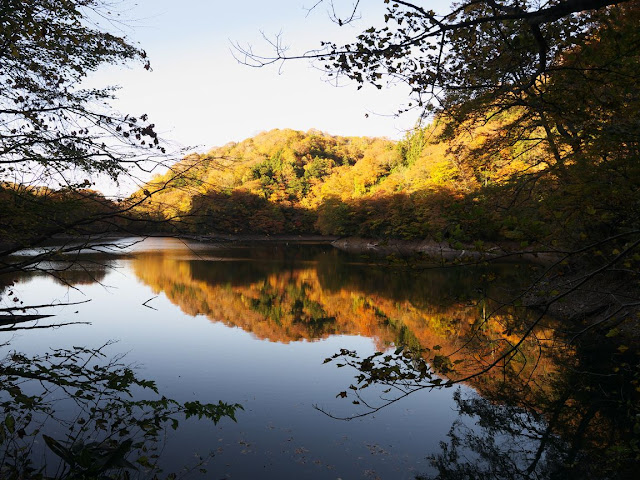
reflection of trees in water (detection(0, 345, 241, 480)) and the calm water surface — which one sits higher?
reflection of trees in water (detection(0, 345, 241, 480))

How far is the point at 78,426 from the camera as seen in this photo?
5898 millimetres

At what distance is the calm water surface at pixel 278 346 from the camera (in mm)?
5598

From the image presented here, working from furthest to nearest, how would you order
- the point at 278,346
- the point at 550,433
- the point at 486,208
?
the point at 278,346
the point at 550,433
the point at 486,208

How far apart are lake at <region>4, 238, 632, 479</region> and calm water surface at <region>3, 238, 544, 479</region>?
0.04m

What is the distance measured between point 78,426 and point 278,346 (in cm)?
572

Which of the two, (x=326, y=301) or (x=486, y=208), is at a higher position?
(x=486, y=208)

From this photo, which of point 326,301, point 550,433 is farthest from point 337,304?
point 550,433

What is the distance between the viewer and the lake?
5396mm

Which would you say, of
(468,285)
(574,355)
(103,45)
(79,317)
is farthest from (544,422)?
(468,285)

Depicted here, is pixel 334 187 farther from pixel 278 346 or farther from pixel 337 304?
pixel 278 346

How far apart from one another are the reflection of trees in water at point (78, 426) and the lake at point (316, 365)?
0.19 meters

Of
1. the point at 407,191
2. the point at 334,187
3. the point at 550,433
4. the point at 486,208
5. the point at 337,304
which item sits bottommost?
the point at 337,304

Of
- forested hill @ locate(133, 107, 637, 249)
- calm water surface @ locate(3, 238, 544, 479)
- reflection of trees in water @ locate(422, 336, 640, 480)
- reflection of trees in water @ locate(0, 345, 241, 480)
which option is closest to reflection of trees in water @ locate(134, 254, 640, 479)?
reflection of trees in water @ locate(422, 336, 640, 480)

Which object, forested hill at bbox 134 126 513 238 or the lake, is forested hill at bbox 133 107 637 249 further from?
the lake
